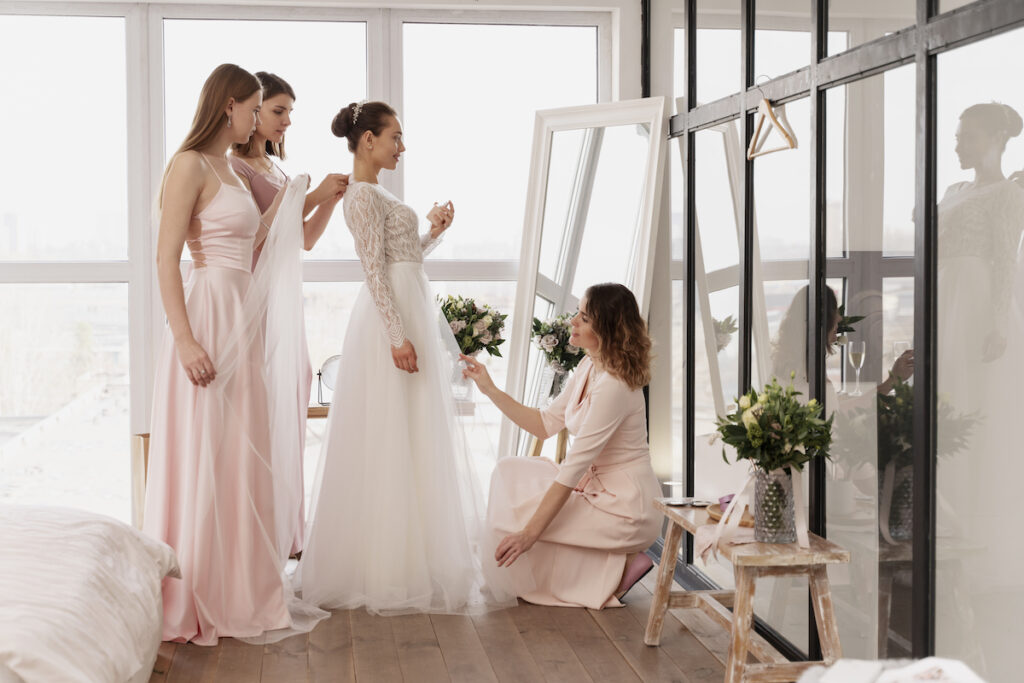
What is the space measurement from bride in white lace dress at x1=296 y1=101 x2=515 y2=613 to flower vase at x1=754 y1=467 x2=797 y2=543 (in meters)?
1.29

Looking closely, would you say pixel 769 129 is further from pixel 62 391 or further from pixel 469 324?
pixel 62 391

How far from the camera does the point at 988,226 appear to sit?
2057mm

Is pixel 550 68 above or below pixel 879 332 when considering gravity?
above

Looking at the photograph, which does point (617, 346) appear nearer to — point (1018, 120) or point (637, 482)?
point (637, 482)

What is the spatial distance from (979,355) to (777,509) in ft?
2.20

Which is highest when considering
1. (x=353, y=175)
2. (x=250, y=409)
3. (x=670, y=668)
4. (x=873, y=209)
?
(x=353, y=175)

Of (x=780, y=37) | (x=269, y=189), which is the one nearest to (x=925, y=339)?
(x=780, y=37)

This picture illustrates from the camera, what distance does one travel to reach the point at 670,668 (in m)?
2.99

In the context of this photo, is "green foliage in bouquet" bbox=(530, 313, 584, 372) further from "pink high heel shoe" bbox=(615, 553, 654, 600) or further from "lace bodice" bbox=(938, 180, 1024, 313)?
"lace bodice" bbox=(938, 180, 1024, 313)

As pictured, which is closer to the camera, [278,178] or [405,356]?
[405,356]

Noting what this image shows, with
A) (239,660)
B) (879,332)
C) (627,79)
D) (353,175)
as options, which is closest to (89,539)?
(239,660)

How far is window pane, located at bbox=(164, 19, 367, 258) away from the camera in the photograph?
15.1 ft

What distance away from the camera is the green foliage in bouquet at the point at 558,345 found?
4164mm

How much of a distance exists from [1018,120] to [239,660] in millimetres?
2548
